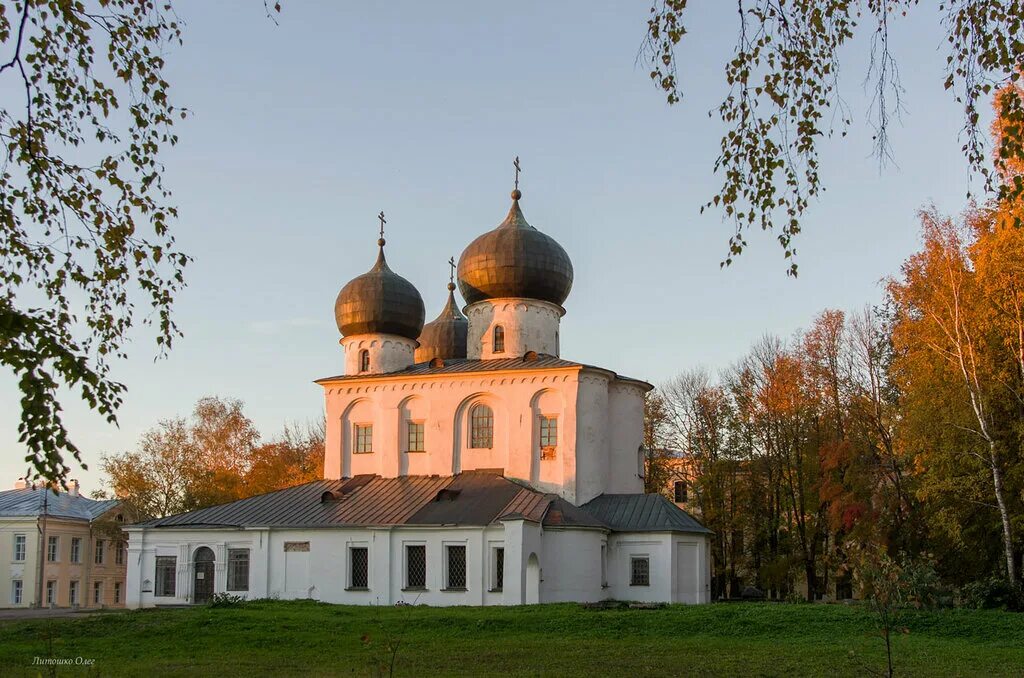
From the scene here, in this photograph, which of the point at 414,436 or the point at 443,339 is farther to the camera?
the point at 443,339

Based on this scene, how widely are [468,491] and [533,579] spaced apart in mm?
3996

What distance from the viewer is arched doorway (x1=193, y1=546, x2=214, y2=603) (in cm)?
2886

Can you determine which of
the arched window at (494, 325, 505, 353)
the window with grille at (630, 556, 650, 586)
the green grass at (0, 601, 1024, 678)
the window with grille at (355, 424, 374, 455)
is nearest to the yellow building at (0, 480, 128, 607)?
the window with grille at (355, 424, 374, 455)

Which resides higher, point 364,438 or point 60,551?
point 364,438

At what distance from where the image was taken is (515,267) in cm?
3216

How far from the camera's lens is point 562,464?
97.2ft

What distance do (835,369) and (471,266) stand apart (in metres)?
12.2

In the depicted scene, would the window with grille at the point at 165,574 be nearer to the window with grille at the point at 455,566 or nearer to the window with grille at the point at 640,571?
the window with grille at the point at 455,566

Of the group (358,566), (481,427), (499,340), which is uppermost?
(499,340)

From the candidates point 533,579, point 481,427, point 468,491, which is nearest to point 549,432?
point 481,427

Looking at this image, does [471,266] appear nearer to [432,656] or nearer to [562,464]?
[562,464]

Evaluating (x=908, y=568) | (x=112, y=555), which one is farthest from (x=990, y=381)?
(x=112, y=555)

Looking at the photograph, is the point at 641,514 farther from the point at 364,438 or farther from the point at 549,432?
the point at 364,438

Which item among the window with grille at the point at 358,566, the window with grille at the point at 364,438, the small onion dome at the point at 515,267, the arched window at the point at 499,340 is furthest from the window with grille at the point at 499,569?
the small onion dome at the point at 515,267
